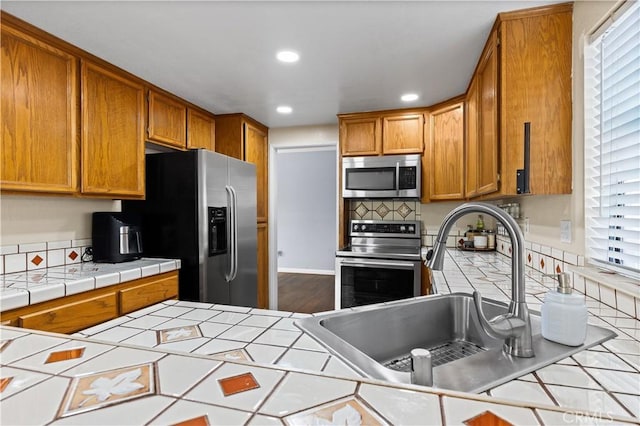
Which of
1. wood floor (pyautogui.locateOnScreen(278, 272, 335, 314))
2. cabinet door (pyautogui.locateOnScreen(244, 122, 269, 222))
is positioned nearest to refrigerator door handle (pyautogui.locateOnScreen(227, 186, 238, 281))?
cabinet door (pyautogui.locateOnScreen(244, 122, 269, 222))

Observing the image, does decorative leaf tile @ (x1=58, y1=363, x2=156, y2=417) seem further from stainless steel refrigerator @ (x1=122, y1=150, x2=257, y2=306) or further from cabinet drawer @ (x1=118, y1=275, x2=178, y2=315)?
stainless steel refrigerator @ (x1=122, y1=150, x2=257, y2=306)

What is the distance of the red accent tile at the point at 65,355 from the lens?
646 millimetres

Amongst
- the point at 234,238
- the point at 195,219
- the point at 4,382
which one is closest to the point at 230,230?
the point at 234,238

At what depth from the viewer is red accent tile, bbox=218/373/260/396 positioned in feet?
1.73

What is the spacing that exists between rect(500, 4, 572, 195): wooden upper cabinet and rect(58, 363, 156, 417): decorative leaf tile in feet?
5.61

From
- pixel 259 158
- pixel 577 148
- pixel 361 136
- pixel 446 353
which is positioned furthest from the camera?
pixel 259 158

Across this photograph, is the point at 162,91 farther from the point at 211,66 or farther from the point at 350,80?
the point at 350,80

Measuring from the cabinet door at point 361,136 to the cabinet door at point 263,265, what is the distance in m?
1.29

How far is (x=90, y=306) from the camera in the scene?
1.75 m

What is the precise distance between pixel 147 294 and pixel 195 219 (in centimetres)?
58

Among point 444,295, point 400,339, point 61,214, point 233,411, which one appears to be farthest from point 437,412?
point 61,214

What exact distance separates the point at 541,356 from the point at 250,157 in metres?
3.21

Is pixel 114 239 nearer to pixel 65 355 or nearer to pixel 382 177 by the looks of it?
pixel 65 355

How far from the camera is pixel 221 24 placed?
177 cm
